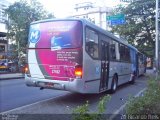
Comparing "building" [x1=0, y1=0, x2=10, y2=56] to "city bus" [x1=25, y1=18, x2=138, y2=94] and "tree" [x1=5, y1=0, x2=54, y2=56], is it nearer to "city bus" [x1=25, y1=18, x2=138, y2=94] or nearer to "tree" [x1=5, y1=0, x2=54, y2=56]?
"tree" [x1=5, y1=0, x2=54, y2=56]

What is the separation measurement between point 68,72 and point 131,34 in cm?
2632

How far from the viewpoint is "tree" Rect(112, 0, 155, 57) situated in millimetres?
35625

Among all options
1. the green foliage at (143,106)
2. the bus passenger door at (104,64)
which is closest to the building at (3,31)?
the bus passenger door at (104,64)

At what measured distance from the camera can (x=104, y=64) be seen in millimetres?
13406

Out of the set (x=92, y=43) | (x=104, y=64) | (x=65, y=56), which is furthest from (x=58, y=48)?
(x=104, y=64)

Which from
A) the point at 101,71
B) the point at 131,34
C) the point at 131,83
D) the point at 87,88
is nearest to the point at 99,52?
the point at 101,71

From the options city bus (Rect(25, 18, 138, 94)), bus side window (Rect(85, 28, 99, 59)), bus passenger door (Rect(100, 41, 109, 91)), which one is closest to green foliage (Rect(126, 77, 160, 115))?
city bus (Rect(25, 18, 138, 94))

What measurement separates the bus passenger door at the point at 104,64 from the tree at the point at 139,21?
73.9ft

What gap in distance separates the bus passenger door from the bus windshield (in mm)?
2211

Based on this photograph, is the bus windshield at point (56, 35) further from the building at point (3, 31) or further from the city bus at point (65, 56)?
the building at point (3, 31)

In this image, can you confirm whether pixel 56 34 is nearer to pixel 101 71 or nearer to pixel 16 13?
pixel 101 71

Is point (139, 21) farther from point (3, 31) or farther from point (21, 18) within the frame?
point (3, 31)

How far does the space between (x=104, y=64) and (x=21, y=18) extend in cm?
2501

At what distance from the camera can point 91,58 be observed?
11.6 meters
